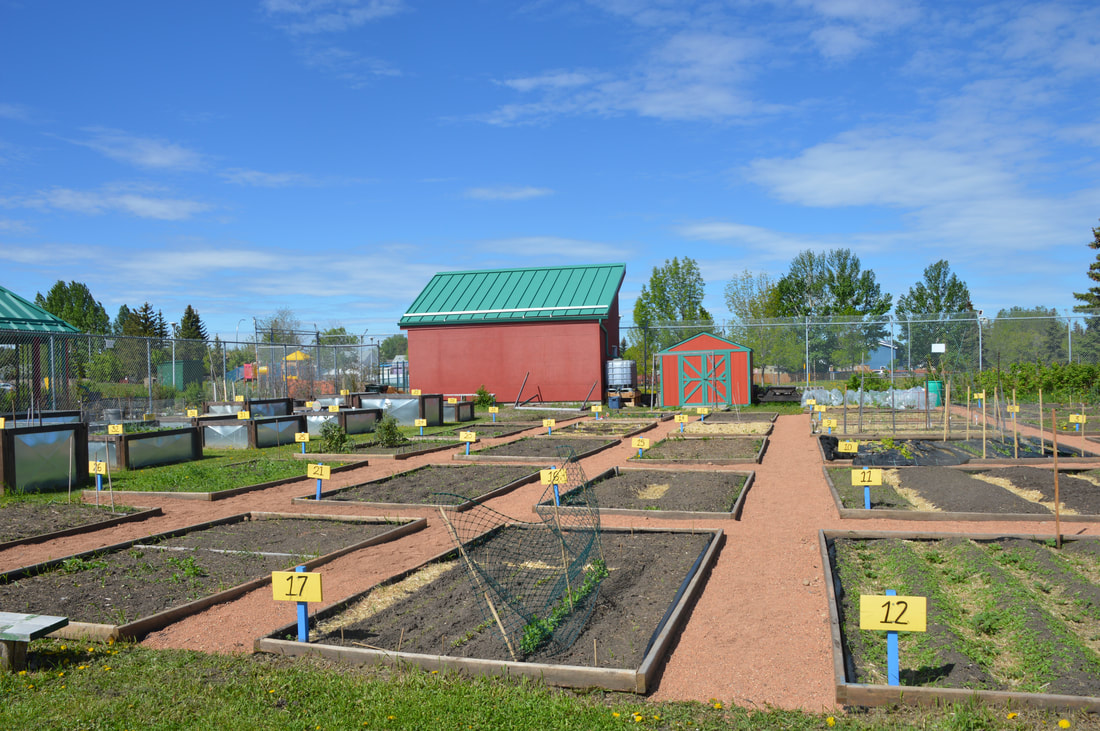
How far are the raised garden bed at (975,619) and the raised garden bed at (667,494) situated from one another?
196cm

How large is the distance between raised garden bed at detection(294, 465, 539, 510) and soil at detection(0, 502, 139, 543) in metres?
2.46

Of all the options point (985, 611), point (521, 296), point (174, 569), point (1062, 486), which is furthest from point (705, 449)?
point (521, 296)

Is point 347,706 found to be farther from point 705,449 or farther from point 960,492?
point 705,449

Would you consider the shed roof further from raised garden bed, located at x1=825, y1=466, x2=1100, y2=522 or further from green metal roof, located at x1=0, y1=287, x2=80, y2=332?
green metal roof, located at x1=0, y1=287, x2=80, y2=332

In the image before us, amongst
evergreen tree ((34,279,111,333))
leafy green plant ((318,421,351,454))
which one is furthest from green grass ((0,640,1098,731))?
evergreen tree ((34,279,111,333))

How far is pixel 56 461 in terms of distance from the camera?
455 inches

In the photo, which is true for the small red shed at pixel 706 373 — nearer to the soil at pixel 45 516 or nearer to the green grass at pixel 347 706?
the soil at pixel 45 516

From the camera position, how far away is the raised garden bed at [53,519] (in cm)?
817

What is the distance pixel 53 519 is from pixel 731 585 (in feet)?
26.9

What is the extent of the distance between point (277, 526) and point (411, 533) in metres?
1.72

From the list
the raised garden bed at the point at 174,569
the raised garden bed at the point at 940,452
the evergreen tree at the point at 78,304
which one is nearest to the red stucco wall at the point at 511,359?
the raised garden bed at the point at 940,452

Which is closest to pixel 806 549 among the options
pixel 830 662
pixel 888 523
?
pixel 888 523

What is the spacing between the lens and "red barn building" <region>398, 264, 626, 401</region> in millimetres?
29906

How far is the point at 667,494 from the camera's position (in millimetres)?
10289
